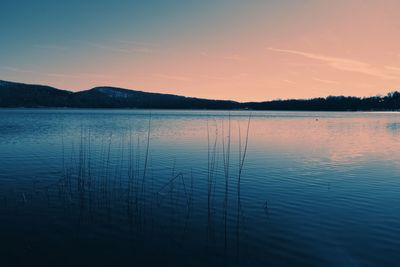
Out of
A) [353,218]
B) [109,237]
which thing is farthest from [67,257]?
[353,218]

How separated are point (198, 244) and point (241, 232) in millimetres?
1673

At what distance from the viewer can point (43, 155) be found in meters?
24.7

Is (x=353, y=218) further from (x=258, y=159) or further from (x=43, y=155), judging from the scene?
(x=43, y=155)

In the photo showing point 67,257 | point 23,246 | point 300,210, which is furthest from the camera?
point 300,210

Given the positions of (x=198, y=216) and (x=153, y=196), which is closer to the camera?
(x=198, y=216)

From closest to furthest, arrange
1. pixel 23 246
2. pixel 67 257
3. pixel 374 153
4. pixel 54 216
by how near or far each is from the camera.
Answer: pixel 67 257 → pixel 23 246 → pixel 54 216 → pixel 374 153

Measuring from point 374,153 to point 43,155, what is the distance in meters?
29.4

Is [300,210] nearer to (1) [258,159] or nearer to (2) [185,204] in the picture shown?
(2) [185,204]

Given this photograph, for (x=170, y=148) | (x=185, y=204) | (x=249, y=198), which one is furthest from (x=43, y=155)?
(x=249, y=198)

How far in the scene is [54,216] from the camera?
1154 cm

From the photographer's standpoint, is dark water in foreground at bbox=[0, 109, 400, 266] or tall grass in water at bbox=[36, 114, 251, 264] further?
tall grass in water at bbox=[36, 114, 251, 264]

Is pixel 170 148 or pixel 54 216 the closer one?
pixel 54 216

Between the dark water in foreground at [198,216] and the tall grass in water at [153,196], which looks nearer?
the dark water in foreground at [198,216]

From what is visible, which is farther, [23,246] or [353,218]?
[353,218]
